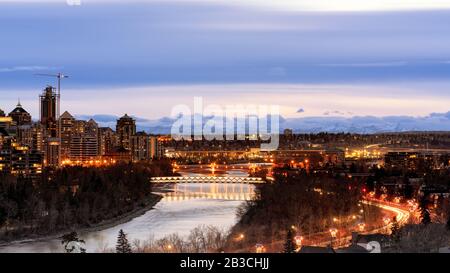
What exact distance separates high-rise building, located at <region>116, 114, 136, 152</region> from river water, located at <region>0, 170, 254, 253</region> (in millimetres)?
13736

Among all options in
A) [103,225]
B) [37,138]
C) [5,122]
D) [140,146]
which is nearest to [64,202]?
[103,225]

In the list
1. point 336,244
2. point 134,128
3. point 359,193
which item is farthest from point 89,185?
point 134,128

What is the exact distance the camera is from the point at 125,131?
28.7m

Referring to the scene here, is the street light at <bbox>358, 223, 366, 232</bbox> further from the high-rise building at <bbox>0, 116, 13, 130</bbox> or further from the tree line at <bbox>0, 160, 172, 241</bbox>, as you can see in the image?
the high-rise building at <bbox>0, 116, 13, 130</bbox>

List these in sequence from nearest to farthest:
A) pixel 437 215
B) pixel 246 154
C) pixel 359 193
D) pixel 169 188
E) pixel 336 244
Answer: pixel 336 244 < pixel 437 215 < pixel 359 193 < pixel 169 188 < pixel 246 154

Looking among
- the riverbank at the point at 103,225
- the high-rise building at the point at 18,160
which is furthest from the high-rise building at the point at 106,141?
the riverbank at the point at 103,225

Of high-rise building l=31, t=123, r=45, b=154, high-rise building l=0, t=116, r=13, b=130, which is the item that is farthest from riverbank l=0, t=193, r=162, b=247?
high-rise building l=0, t=116, r=13, b=130

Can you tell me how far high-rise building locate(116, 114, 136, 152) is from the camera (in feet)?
92.0

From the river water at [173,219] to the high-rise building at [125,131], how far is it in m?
13.7

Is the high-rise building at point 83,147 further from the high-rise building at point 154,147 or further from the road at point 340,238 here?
the road at point 340,238

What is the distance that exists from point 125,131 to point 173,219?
19.9 meters
